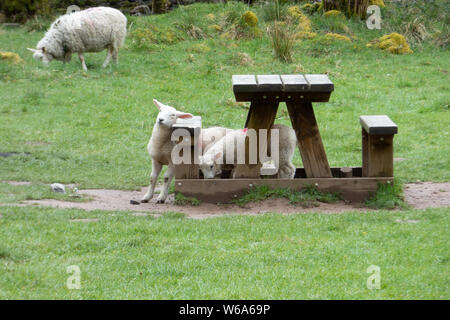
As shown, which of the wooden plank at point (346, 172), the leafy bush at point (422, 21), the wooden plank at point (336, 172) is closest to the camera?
the wooden plank at point (346, 172)

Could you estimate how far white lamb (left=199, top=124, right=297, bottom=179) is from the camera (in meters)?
8.23

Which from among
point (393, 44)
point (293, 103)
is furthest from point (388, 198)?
Result: point (393, 44)

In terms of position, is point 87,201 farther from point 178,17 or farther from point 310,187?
point 178,17

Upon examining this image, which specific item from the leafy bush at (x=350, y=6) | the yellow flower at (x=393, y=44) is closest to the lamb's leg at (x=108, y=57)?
the yellow flower at (x=393, y=44)

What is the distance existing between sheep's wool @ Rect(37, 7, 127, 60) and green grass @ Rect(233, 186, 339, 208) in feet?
31.3

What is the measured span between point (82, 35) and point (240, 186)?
31.1 feet

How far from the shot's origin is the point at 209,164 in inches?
322

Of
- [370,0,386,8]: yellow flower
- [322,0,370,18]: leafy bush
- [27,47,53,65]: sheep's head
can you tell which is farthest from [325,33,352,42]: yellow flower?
[27,47,53,65]: sheep's head

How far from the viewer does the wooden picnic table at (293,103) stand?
7.75m

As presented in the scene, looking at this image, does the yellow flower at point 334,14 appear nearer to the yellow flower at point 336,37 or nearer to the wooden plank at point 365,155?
the yellow flower at point 336,37

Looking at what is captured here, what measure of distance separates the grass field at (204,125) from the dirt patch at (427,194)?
276 mm

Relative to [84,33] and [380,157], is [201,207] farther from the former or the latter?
[84,33]

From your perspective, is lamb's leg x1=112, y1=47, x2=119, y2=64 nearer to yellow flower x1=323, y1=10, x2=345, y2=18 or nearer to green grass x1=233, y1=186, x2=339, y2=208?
yellow flower x1=323, y1=10, x2=345, y2=18
